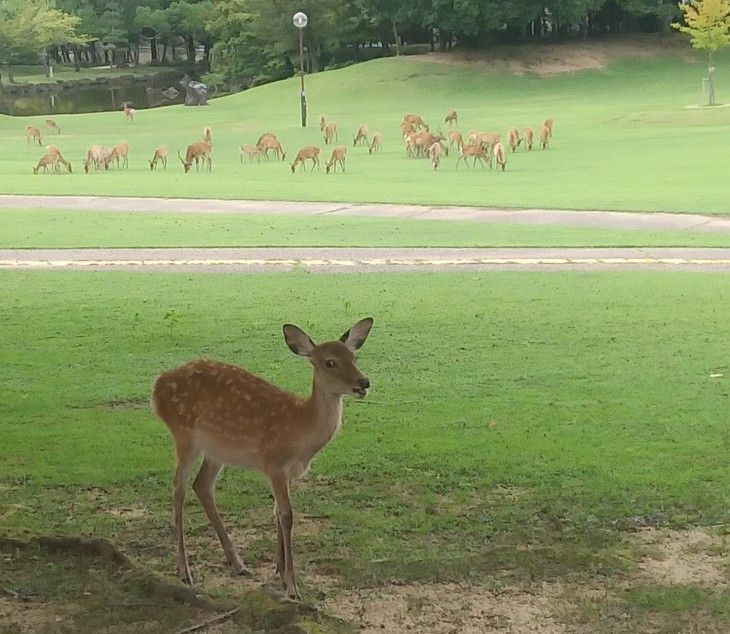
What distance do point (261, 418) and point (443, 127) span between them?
37.0 metres

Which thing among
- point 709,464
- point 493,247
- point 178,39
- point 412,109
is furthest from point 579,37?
point 709,464

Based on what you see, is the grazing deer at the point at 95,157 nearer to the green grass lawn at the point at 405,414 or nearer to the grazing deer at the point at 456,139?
the grazing deer at the point at 456,139

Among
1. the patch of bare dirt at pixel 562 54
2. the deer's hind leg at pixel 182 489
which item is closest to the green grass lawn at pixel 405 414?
the deer's hind leg at pixel 182 489

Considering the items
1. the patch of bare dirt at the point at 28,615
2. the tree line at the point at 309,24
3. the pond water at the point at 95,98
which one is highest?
the tree line at the point at 309,24

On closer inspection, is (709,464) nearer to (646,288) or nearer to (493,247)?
(646,288)

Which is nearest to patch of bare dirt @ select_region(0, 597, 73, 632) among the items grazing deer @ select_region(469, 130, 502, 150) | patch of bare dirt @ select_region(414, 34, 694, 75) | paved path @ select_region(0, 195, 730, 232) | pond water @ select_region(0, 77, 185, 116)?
paved path @ select_region(0, 195, 730, 232)

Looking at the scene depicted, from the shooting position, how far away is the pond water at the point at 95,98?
64.1 meters

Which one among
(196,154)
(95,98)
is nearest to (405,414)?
(196,154)

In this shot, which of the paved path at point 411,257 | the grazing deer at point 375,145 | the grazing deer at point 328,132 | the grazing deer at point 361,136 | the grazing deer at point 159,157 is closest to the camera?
the paved path at point 411,257

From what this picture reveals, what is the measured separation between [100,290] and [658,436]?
7173 millimetres

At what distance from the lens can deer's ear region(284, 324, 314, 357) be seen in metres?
4.75

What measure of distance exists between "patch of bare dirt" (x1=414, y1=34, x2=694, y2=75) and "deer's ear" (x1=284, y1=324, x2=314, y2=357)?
5605 centimetres

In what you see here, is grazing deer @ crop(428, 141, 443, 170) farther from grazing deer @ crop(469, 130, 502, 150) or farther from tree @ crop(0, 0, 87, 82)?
tree @ crop(0, 0, 87, 82)

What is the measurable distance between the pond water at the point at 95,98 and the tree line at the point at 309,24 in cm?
304
